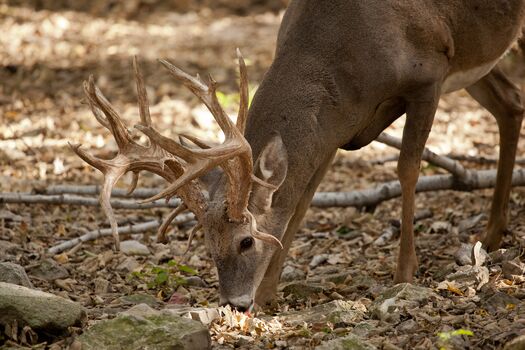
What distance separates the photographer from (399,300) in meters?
5.57

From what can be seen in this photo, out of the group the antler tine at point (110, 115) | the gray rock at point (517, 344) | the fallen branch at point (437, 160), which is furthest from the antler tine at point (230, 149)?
the fallen branch at point (437, 160)

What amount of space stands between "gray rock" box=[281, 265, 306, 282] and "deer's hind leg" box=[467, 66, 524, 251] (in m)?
1.38

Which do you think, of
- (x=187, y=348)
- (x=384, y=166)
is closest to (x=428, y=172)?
(x=384, y=166)

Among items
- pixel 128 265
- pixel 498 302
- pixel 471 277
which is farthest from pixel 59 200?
pixel 498 302

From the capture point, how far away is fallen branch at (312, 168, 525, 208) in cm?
814

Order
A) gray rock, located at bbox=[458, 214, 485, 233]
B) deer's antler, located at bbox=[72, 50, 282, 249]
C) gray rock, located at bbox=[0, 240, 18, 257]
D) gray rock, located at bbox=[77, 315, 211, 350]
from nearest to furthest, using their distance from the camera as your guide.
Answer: gray rock, located at bbox=[77, 315, 211, 350]
deer's antler, located at bbox=[72, 50, 282, 249]
gray rock, located at bbox=[0, 240, 18, 257]
gray rock, located at bbox=[458, 214, 485, 233]

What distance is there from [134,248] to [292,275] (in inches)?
49.3

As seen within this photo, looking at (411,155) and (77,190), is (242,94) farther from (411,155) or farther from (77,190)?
(77,190)

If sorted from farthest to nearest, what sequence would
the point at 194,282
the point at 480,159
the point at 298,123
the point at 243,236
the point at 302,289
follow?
the point at 480,159
the point at 194,282
the point at 302,289
the point at 298,123
the point at 243,236

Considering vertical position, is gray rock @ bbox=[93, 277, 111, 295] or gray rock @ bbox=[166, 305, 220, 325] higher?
gray rock @ bbox=[166, 305, 220, 325]

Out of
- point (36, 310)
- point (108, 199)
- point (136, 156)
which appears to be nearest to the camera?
point (36, 310)

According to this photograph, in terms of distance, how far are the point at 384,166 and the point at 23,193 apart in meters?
3.63

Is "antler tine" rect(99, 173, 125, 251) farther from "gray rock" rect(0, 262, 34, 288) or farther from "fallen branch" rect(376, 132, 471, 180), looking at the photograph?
"fallen branch" rect(376, 132, 471, 180)

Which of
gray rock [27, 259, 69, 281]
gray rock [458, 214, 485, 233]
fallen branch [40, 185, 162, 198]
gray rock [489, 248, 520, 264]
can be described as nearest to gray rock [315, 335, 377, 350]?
gray rock [489, 248, 520, 264]
